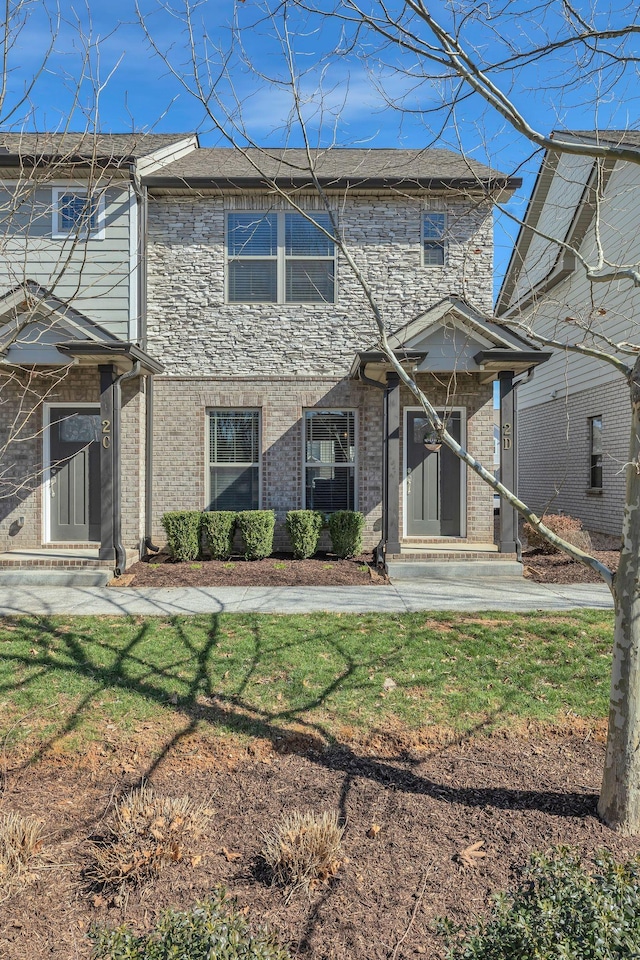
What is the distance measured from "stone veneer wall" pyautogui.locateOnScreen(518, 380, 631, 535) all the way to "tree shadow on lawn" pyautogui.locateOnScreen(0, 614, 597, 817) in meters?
6.67

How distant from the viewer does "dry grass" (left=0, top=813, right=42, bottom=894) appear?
3.01 meters

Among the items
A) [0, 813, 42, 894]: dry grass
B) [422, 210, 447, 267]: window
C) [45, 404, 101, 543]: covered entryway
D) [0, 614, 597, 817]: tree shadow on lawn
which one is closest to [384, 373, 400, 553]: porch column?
[422, 210, 447, 267]: window

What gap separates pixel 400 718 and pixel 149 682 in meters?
Answer: 2.13

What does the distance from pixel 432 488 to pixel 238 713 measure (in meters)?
6.77

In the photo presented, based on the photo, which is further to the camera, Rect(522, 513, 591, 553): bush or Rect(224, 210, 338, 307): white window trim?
Rect(224, 210, 338, 307): white window trim

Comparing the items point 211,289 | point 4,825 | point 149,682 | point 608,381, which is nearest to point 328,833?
point 4,825

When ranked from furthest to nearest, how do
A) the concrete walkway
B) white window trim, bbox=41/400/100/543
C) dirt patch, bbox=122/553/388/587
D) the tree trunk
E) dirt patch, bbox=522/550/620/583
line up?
white window trim, bbox=41/400/100/543 → dirt patch, bbox=522/550/620/583 → dirt patch, bbox=122/553/388/587 → the concrete walkway → the tree trunk

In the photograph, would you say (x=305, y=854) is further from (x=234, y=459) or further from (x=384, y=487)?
(x=234, y=459)

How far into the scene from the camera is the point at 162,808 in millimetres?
3355

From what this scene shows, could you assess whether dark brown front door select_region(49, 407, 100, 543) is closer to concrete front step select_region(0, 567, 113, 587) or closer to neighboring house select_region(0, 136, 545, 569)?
neighboring house select_region(0, 136, 545, 569)

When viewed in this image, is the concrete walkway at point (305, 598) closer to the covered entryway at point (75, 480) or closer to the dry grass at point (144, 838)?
the covered entryway at point (75, 480)

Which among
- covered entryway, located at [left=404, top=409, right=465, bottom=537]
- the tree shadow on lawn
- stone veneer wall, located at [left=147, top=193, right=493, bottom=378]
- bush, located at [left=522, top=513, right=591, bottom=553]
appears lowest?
the tree shadow on lawn

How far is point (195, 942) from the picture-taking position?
7.32 ft

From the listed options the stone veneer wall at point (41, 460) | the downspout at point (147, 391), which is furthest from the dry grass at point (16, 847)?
the downspout at point (147, 391)
